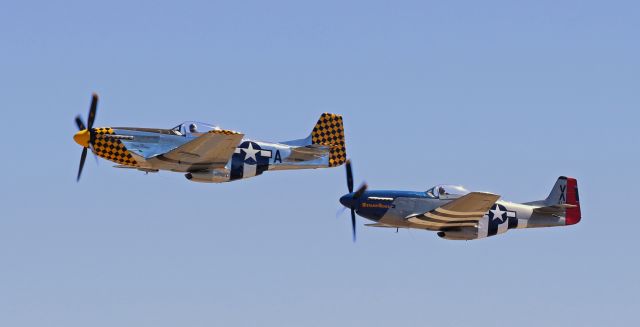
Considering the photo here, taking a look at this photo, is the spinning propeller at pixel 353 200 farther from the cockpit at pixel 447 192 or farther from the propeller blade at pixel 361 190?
the cockpit at pixel 447 192

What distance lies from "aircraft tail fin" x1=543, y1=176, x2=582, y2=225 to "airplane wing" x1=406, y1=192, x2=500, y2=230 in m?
3.86

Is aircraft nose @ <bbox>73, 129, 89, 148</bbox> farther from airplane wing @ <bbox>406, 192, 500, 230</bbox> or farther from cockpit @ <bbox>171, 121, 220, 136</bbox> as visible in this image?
airplane wing @ <bbox>406, 192, 500, 230</bbox>

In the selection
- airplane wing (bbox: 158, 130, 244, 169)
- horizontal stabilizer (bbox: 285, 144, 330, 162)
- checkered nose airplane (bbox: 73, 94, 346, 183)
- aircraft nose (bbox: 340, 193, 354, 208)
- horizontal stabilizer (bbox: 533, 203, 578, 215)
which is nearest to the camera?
airplane wing (bbox: 158, 130, 244, 169)

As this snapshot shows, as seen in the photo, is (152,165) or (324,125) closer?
(152,165)

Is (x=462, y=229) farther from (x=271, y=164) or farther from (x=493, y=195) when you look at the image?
(x=271, y=164)

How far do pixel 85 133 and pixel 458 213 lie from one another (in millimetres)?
13728

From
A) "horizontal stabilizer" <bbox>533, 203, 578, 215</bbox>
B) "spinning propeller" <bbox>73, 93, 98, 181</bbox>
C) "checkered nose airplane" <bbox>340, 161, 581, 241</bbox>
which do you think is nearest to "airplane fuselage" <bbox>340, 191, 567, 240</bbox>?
"checkered nose airplane" <bbox>340, 161, 581, 241</bbox>

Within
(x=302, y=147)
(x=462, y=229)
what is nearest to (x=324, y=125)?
(x=302, y=147)

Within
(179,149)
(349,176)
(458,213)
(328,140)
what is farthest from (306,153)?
(458,213)

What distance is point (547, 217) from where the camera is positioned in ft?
198

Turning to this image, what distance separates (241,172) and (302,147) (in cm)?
268

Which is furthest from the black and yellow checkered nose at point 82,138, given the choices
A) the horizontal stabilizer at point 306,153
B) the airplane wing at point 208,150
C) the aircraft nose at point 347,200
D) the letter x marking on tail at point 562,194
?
the letter x marking on tail at point 562,194

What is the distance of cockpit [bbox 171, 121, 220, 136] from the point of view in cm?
5720

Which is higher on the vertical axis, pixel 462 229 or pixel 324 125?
pixel 324 125
